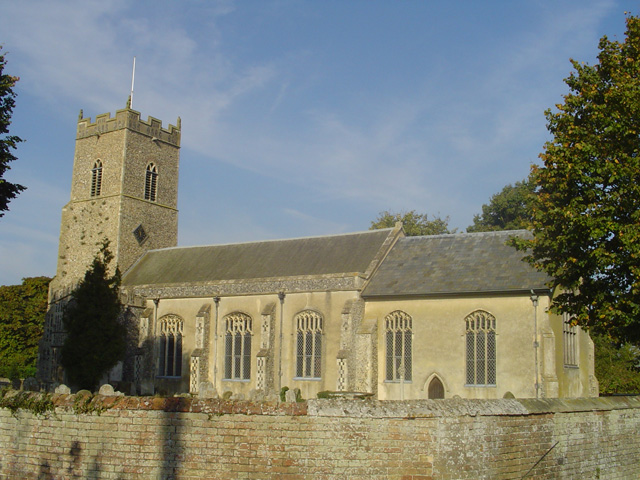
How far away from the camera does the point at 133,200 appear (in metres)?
42.5

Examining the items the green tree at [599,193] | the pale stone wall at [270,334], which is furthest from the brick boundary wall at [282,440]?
the pale stone wall at [270,334]

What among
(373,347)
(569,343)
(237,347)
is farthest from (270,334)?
(569,343)

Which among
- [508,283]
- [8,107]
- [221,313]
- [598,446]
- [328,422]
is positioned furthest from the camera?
[221,313]

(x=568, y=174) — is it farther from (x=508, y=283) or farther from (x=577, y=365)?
(x=577, y=365)

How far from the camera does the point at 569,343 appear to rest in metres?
29.0

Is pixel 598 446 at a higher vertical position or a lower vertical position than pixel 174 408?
lower

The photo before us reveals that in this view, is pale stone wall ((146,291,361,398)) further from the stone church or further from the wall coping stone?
the wall coping stone

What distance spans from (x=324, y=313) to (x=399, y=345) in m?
4.00

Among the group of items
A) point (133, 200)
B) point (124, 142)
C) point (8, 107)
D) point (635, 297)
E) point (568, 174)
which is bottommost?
point (635, 297)

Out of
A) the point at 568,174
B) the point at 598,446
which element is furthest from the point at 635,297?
the point at 598,446

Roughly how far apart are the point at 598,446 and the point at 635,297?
16.1 ft

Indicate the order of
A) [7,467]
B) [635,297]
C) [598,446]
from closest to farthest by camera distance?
[7,467]
[598,446]
[635,297]

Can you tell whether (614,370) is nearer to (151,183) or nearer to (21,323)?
(151,183)

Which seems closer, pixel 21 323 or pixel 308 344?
pixel 308 344
